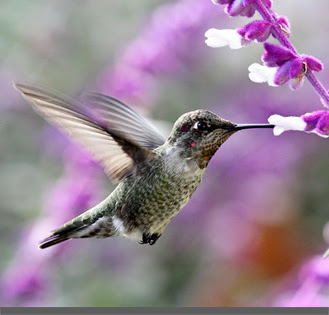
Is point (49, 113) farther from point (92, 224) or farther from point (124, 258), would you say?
point (124, 258)

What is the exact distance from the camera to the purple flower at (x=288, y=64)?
5.36 feet

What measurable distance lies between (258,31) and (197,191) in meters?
2.83

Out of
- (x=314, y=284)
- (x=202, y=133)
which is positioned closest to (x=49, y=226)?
(x=314, y=284)

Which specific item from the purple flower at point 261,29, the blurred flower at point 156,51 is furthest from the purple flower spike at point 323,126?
the blurred flower at point 156,51

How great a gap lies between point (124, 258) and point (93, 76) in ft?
4.62

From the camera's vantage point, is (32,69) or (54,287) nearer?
(54,287)

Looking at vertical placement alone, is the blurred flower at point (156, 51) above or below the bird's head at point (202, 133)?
above

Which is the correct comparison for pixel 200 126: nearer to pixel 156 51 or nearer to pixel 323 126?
pixel 323 126

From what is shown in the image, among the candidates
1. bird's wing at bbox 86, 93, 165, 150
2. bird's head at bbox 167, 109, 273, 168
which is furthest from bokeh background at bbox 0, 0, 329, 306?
bird's head at bbox 167, 109, 273, 168

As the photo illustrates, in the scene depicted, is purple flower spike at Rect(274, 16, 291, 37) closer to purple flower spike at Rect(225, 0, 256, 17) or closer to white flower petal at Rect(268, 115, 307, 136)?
purple flower spike at Rect(225, 0, 256, 17)

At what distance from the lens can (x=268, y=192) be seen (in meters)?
4.50

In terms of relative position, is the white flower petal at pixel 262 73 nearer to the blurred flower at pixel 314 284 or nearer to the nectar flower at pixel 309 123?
the nectar flower at pixel 309 123

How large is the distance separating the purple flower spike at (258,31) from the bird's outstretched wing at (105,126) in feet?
1.96

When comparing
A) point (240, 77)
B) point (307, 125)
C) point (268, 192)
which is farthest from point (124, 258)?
point (307, 125)
